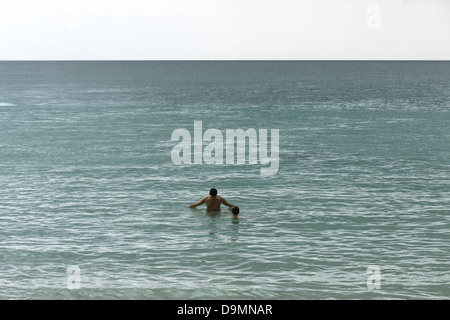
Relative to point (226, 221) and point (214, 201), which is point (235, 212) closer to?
point (226, 221)

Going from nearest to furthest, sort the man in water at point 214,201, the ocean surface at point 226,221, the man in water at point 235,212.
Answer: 1. the ocean surface at point 226,221
2. the man in water at point 235,212
3. the man in water at point 214,201

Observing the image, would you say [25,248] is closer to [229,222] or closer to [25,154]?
[229,222]

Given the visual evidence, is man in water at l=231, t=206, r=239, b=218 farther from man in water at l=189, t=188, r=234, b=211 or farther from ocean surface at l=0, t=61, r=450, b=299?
man in water at l=189, t=188, r=234, b=211

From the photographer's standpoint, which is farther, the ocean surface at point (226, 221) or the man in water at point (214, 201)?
the man in water at point (214, 201)

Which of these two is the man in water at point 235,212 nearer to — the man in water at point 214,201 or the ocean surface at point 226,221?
the ocean surface at point 226,221

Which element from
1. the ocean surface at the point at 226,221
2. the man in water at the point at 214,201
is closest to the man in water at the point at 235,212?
the ocean surface at the point at 226,221

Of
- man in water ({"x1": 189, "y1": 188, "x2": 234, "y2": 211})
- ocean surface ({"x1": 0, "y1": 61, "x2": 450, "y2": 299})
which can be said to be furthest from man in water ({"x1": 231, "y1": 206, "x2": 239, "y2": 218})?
man in water ({"x1": 189, "y1": 188, "x2": 234, "y2": 211})

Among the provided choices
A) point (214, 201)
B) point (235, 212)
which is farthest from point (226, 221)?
point (214, 201)

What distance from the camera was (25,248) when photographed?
833 inches

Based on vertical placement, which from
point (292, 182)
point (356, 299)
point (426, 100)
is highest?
point (426, 100)

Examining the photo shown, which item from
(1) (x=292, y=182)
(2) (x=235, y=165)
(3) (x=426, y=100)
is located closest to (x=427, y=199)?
(1) (x=292, y=182)

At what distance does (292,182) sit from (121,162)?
12.0 metres

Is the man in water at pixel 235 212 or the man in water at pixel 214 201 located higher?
the man in water at pixel 214 201
